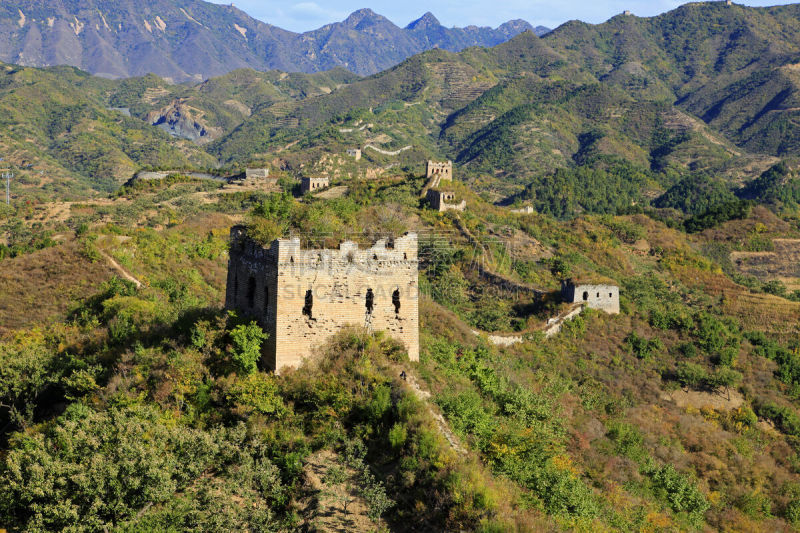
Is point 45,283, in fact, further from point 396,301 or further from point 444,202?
point 444,202

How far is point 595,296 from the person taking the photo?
4600 centimetres

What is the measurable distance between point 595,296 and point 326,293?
3296 cm

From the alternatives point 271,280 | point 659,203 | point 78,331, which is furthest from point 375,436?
point 659,203

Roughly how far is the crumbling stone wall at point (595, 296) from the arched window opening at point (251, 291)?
1238 inches

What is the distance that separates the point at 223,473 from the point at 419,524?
4326 mm

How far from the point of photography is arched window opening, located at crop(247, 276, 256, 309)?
1778cm

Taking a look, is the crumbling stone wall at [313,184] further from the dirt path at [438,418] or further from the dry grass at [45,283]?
the dirt path at [438,418]

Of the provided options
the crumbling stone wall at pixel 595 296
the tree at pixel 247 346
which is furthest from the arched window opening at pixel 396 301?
the crumbling stone wall at pixel 595 296

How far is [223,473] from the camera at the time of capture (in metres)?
14.2

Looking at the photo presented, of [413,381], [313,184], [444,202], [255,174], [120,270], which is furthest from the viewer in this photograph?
[255,174]

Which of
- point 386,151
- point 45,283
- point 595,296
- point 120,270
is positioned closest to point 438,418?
point 120,270

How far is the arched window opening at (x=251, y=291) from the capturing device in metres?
17.8

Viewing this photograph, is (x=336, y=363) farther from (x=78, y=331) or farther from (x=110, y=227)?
(x=110, y=227)

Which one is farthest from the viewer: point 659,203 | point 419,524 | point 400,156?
point 400,156
